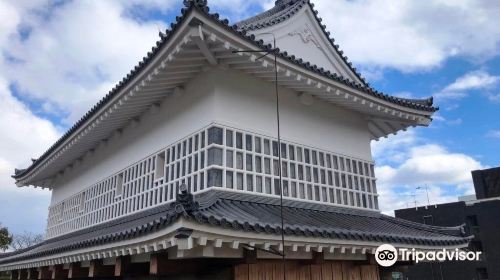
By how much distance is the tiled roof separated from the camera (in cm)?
483

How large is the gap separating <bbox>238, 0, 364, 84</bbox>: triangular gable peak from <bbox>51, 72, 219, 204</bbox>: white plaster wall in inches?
119

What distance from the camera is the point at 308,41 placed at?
448 inches

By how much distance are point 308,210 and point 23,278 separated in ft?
32.6

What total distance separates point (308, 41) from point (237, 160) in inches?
206

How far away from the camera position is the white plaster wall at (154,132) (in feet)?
26.7

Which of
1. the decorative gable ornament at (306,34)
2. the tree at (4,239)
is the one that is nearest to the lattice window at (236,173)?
the decorative gable ornament at (306,34)

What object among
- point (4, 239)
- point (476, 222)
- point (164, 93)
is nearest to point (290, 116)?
point (164, 93)

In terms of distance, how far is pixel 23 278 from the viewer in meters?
12.5

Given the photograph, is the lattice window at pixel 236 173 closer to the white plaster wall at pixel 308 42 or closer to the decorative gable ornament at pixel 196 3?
the decorative gable ornament at pixel 196 3

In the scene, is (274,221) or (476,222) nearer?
(274,221)

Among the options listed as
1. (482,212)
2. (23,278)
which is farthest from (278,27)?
(482,212)

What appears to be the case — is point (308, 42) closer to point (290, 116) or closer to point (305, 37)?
point (305, 37)

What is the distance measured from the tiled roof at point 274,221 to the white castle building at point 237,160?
33 millimetres

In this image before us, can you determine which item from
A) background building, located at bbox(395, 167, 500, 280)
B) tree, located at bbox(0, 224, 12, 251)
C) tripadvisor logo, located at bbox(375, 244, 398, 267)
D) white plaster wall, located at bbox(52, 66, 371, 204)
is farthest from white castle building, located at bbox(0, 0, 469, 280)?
background building, located at bbox(395, 167, 500, 280)
